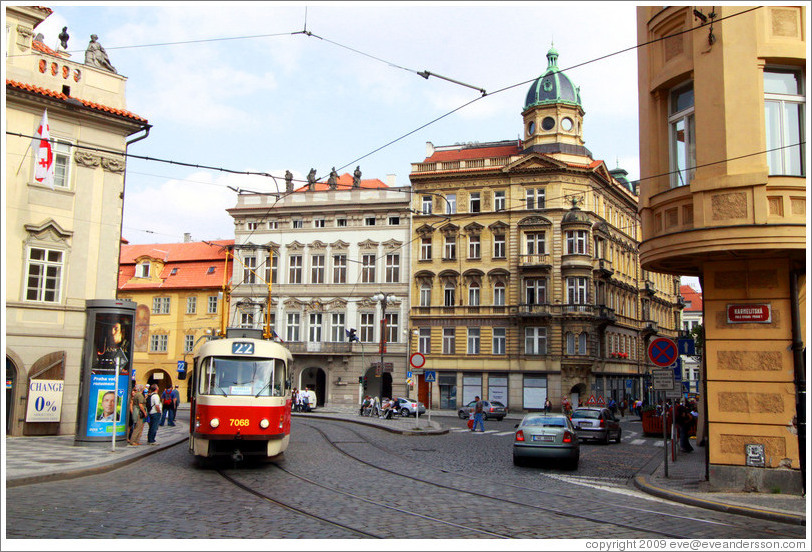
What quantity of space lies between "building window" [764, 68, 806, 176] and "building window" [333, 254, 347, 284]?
46.0 meters

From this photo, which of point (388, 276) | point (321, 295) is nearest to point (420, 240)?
point (388, 276)

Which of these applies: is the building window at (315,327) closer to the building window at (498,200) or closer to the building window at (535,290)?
the building window at (498,200)

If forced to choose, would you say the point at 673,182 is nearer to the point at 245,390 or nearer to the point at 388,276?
the point at 245,390

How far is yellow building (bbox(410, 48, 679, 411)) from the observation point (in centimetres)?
5262

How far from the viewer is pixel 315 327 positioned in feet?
191

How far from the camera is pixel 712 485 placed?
1366 centimetres

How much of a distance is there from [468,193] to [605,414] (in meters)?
29.2

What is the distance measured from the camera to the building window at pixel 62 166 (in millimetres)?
25312

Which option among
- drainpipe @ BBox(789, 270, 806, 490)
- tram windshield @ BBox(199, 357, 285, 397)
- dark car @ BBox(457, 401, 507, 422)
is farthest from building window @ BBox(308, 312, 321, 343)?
drainpipe @ BBox(789, 270, 806, 490)

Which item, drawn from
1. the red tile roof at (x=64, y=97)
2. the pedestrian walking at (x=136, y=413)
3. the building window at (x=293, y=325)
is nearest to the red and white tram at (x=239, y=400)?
the pedestrian walking at (x=136, y=413)

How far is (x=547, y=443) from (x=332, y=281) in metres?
41.0

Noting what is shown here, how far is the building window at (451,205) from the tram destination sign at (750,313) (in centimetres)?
4275

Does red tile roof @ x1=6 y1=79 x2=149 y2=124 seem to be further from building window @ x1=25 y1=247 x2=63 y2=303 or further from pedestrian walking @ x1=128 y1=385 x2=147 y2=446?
pedestrian walking @ x1=128 y1=385 x2=147 y2=446

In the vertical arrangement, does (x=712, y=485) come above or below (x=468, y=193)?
below
